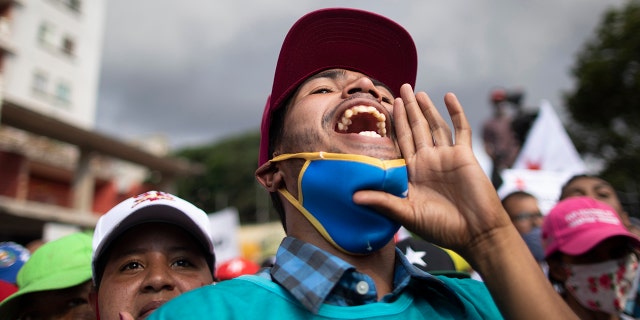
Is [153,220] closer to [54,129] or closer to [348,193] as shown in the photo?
[348,193]

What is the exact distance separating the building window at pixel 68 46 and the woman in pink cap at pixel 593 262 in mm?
30236

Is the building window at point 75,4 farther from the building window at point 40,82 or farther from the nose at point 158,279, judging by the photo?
the nose at point 158,279

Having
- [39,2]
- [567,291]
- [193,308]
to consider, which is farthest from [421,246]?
[39,2]

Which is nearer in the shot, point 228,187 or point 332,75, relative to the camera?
point 332,75

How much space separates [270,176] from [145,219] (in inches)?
27.8

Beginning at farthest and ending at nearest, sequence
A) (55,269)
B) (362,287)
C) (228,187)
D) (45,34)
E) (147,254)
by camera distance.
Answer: (228,187)
(45,34)
(55,269)
(147,254)
(362,287)

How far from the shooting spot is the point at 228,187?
73500 mm

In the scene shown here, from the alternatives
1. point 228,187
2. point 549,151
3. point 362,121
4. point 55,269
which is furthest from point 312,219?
point 228,187

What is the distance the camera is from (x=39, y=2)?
90.1 feet

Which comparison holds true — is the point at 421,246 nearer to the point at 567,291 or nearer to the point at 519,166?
the point at 567,291

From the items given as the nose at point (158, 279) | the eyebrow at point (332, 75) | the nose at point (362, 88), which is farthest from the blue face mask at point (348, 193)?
the nose at point (158, 279)

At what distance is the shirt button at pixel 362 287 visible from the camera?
1538 millimetres

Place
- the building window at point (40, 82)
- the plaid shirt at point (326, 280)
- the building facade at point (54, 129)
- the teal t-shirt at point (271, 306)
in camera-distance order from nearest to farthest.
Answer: the teal t-shirt at point (271, 306) → the plaid shirt at point (326, 280) → the building facade at point (54, 129) → the building window at point (40, 82)

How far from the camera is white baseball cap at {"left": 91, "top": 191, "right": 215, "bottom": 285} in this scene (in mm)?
2291
